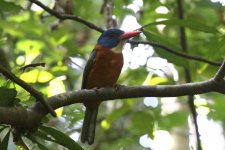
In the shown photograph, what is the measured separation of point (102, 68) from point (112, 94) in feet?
4.41

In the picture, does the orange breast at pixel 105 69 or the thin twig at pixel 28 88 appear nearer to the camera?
the thin twig at pixel 28 88

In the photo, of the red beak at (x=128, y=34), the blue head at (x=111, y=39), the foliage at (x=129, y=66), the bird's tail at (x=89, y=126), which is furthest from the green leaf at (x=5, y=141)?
the blue head at (x=111, y=39)

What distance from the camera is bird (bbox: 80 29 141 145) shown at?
3857 millimetres

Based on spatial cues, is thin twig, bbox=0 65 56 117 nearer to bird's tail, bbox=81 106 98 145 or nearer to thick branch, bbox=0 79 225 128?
thick branch, bbox=0 79 225 128

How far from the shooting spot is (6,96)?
2301mm

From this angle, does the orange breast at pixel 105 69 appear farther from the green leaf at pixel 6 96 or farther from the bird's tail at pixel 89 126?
the green leaf at pixel 6 96

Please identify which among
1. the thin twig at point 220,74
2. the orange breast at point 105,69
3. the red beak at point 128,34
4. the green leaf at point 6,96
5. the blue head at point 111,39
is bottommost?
the green leaf at point 6,96

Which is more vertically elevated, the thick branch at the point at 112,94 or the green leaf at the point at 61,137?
the thick branch at the point at 112,94

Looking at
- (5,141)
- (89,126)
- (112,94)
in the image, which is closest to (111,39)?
(89,126)

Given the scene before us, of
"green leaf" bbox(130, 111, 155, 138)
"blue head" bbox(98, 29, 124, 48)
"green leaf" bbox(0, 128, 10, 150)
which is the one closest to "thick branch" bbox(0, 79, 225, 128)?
"green leaf" bbox(0, 128, 10, 150)

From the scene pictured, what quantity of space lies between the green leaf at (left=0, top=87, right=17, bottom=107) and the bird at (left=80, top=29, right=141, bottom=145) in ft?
5.04

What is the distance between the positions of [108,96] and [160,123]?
2.83 meters

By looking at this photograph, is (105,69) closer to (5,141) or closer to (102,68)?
(102,68)

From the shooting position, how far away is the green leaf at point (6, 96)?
89.7 inches
